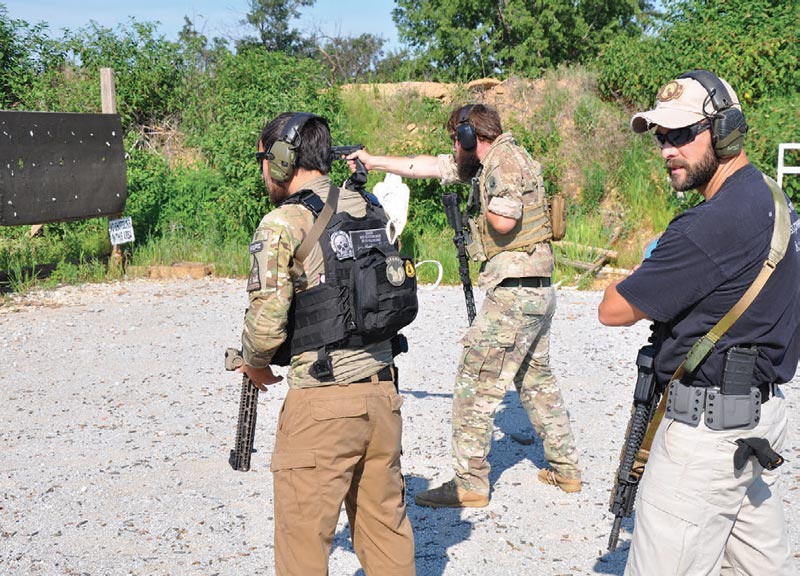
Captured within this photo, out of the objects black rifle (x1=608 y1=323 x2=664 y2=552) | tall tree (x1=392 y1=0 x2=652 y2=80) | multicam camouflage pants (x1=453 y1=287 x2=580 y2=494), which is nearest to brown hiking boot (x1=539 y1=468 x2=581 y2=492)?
multicam camouflage pants (x1=453 y1=287 x2=580 y2=494)

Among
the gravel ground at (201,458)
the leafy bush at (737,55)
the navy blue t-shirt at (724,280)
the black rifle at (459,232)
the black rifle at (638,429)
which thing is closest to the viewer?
the navy blue t-shirt at (724,280)

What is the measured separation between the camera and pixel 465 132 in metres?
4.41

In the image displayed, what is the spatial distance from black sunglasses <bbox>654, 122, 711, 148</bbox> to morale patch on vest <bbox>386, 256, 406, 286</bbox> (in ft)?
3.06

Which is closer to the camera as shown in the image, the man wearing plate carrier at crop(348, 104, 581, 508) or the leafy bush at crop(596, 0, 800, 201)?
the man wearing plate carrier at crop(348, 104, 581, 508)

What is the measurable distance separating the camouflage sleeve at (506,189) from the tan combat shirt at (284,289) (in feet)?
4.71

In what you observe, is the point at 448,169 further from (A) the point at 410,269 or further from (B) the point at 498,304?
(A) the point at 410,269

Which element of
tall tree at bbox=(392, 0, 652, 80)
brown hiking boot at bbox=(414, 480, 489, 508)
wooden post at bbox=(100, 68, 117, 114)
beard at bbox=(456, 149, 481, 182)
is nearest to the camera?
brown hiking boot at bbox=(414, 480, 489, 508)

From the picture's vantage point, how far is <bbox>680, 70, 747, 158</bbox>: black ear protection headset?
2.51 metres

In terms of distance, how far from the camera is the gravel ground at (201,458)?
396 centimetres

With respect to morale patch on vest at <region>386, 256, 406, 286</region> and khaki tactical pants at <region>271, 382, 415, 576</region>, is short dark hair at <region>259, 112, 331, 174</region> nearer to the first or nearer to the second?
morale patch on vest at <region>386, 256, 406, 286</region>

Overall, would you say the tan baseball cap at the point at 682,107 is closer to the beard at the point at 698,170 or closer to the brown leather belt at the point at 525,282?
the beard at the point at 698,170

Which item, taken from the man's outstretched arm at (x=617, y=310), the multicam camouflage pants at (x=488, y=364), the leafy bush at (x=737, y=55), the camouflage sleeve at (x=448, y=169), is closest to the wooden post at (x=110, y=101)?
the camouflage sleeve at (x=448, y=169)

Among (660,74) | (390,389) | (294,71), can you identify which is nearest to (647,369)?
(390,389)

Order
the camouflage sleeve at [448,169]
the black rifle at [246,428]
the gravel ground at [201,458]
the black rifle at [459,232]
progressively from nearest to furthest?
the black rifle at [246,428], the gravel ground at [201,458], the camouflage sleeve at [448,169], the black rifle at [459,232]
